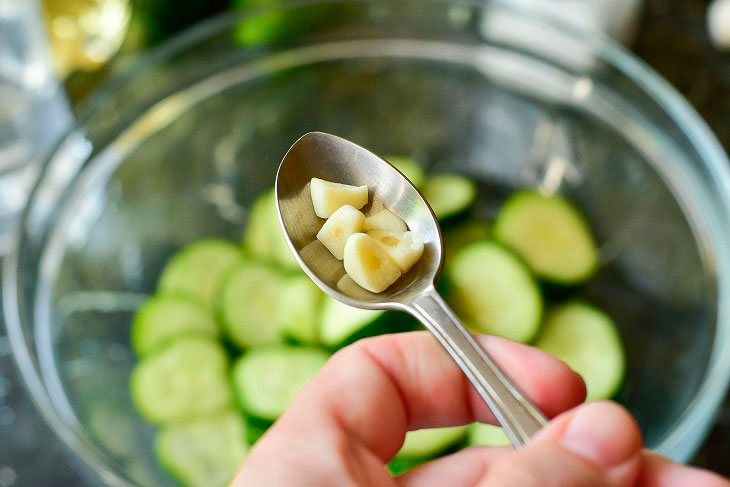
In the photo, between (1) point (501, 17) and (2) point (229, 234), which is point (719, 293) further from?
(2) point (229, 234)

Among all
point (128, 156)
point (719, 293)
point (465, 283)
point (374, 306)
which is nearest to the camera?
point (374, 306)

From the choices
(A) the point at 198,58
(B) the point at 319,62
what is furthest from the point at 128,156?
(B) the point at 319,62

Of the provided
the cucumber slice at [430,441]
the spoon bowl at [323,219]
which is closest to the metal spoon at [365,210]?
the spoon bowl at [323,219]

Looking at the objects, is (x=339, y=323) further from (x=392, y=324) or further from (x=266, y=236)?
(x=266, y=236)

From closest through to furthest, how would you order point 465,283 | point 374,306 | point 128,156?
1. point 374,306
2. point 465,283
3. point 128,156

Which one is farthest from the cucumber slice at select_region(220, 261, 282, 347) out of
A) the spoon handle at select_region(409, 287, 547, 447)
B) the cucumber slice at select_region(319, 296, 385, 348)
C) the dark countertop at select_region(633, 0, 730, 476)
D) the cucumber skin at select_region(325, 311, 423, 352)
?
the dark countertop at select_region(633, 0, 730, 476)

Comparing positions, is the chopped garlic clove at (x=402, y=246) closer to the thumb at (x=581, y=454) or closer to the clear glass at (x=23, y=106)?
the thumb at (x=581, y=454)
